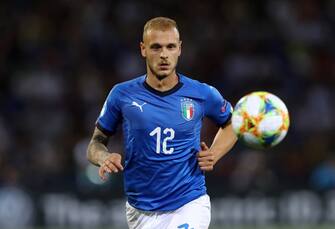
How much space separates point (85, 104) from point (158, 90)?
8.06 meters

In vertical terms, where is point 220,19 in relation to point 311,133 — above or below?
above

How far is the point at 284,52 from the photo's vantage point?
15.8 meters

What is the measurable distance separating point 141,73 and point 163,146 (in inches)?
326

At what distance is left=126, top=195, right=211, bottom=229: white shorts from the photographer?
22.6ft

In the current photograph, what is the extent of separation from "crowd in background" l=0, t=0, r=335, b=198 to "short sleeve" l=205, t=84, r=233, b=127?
224 inches

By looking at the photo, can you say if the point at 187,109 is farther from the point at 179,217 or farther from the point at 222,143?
the point at 179,217

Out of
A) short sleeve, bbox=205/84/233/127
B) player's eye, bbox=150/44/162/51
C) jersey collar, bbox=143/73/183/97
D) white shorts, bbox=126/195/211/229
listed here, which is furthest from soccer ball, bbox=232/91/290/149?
player's eye, bbox=150/44/162/51

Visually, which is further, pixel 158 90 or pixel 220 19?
pixel 220 19

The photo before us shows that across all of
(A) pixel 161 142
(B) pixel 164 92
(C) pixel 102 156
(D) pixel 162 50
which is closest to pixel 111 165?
(C) pixel 102 156

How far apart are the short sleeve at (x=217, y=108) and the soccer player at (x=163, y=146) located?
0.10 meters

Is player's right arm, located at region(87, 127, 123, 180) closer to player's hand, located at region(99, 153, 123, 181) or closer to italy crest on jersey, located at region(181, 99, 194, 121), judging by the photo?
player's hand, located at region(99, 153, 123, 181)

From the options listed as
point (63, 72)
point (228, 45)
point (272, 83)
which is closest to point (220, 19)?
point (228, 45)

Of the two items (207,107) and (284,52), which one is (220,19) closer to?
(284,52)

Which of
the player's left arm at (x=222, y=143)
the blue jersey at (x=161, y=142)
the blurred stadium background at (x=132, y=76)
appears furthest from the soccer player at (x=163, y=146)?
the blurred stadium background at (x=132, y=76)
